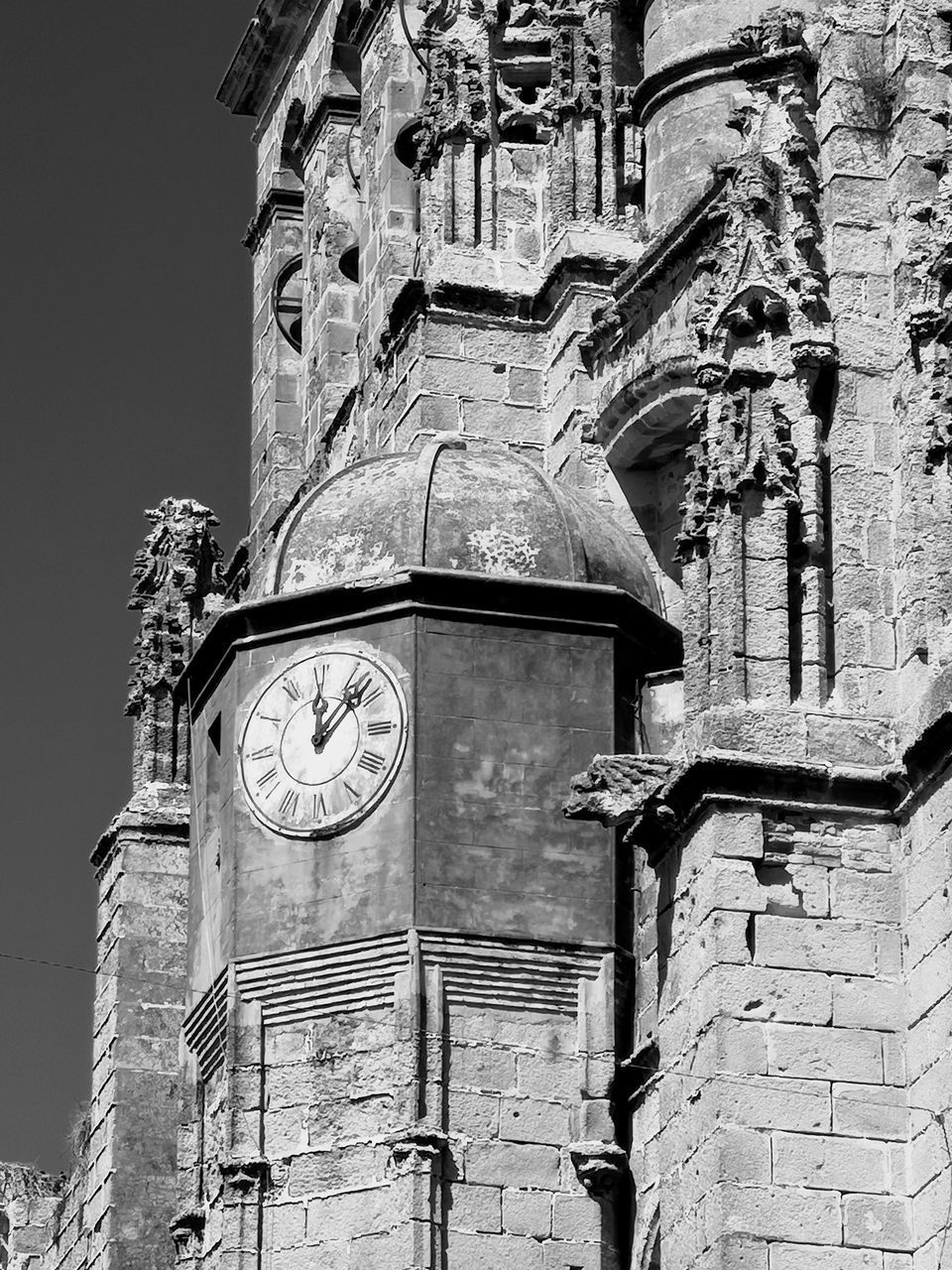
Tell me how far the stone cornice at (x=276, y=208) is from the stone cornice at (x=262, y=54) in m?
1.54

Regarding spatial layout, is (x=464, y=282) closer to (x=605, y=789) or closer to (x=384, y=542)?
(x=384, y=542)

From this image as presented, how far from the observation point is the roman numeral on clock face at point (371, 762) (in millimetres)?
26359

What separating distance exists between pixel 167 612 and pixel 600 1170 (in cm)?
1149

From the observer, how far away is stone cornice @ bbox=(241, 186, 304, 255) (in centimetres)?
4044

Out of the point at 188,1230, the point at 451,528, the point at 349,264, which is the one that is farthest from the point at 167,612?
the point at 188,1230

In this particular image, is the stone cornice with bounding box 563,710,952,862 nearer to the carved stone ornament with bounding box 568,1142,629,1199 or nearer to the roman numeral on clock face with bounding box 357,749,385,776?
the carved stone ornament with bounding box 568,1142,629,1199

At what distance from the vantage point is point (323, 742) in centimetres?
2667

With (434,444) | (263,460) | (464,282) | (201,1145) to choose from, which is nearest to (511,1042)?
(201,1145)

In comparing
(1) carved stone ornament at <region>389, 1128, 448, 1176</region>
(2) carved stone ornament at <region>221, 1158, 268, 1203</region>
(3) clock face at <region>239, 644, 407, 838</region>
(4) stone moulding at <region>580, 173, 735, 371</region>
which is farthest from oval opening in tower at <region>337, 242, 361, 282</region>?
(1) carved stone ornament at <region>389, 1128, 448, 1176</region>

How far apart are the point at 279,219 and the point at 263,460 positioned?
116 inches

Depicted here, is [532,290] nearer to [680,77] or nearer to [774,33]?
[680,77]

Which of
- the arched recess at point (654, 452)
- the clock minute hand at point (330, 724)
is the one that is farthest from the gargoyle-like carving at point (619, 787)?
the arched recess at point (654, 452)

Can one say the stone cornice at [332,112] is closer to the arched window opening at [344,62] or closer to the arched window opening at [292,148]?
the arched window opening at [344,62]

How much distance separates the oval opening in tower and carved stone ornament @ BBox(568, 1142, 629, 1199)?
14.3 meters
